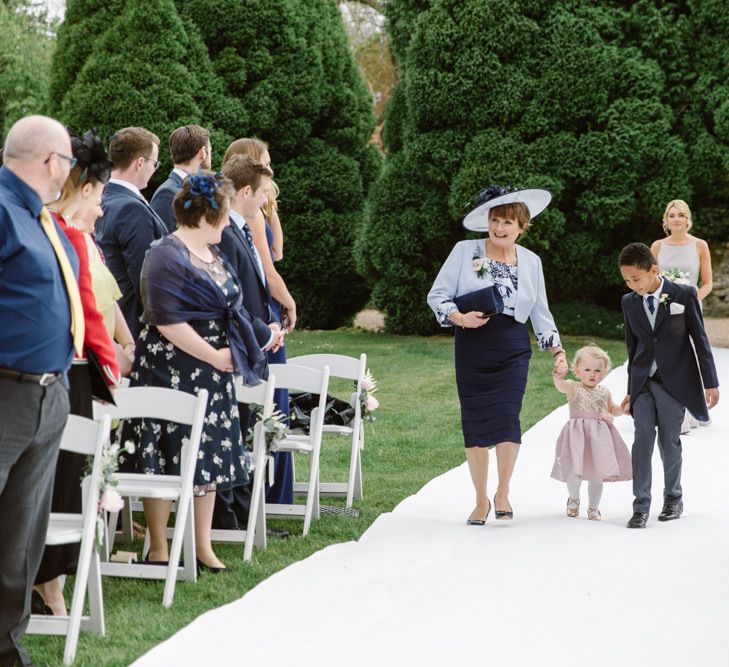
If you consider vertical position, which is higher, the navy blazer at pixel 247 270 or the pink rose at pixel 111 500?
the navy blazer at pixel 247 270

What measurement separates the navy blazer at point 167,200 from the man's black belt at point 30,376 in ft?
8.82

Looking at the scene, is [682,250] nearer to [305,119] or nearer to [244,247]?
[244,247]

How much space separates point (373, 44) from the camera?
30.8 m

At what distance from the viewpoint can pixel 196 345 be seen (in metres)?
5.33

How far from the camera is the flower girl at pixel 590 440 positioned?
6.59 meters

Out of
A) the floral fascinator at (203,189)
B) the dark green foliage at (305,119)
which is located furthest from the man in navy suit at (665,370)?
the dark green foliage at (305,119)

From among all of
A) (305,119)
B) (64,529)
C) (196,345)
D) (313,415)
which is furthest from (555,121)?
(64,529)

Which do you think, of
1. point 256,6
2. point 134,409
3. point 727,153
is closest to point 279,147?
point 256,6

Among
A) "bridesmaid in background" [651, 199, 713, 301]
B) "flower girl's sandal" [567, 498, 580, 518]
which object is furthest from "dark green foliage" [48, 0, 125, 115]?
"flower girl's sandal" [567, 498, 580, 518]

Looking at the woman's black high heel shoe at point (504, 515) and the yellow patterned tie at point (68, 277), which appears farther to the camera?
the woman's black high heel shoe at point (504, 515)

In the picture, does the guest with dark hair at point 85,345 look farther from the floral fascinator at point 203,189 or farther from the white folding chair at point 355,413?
the white folding chair at point 355,413

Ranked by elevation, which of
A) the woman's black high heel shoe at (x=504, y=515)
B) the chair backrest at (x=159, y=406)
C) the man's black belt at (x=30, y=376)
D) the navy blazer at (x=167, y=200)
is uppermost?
the navy blazer at (x=167, y=200)

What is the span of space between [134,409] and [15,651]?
4.34 feet

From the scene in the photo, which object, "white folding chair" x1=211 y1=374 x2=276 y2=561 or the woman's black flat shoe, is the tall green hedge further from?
the woman's black flat shoe
